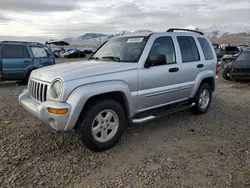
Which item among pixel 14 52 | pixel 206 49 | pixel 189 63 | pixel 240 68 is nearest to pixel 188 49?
pixel 189 63

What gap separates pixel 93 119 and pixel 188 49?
2.68 meters

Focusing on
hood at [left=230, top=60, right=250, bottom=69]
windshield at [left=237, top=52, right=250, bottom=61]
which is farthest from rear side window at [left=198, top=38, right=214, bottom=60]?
windshield at [left=237, top=52, right=250, bottom=61]

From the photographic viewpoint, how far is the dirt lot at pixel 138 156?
2867mm

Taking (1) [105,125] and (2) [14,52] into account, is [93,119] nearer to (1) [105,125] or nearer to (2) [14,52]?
(1) [105,125]

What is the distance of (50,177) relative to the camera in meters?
2.90

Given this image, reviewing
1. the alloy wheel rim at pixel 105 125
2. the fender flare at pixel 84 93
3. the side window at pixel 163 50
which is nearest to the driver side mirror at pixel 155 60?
the side window at pixel 163 50

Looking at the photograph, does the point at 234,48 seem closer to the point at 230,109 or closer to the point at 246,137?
the point at 230,109

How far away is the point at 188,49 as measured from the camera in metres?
4.86

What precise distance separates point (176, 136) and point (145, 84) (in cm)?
116

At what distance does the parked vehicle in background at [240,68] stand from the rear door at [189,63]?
6.01 metres

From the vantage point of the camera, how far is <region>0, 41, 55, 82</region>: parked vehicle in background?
887cm

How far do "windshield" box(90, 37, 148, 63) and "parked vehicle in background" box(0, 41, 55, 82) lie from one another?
5.44 metres

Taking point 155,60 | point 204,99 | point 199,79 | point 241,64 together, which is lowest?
point 204,99

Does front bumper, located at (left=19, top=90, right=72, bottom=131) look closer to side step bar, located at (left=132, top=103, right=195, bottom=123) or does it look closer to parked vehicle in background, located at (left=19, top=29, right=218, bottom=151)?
parked vehicle in background, located at (left=19, top=29, right=218, bottom=151)
